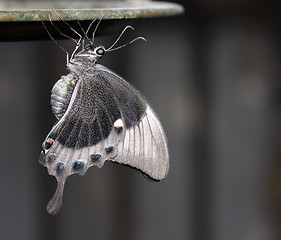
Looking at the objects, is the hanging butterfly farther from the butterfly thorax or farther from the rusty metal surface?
the rusty metal surface

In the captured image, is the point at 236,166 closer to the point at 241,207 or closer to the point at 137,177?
the point at 241,207

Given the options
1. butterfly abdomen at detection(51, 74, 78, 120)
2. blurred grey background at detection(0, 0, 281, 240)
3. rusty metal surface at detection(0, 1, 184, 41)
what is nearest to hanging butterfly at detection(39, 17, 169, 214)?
butterfly abdomen at detection(51, 74, 78, 120)

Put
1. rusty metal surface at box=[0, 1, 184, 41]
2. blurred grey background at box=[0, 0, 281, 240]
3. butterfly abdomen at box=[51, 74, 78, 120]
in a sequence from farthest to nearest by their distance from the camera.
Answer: blurred grey background at box=[0, 0, 281, 240] < butterfly abdomen at box=[51, 74, 78, 120] < rusty metal surface at box=[0, 1, 184, 41]

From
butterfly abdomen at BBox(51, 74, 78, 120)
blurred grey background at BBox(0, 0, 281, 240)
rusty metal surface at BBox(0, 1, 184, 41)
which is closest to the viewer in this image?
rusty metal surface at BBox(0, 1, 184, 41)

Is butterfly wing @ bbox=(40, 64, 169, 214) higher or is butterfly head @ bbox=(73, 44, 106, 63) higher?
butterfly head @ bbox=(73, 44, 106, 63)

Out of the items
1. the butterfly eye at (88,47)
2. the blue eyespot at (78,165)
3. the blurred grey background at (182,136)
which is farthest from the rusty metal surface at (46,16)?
the blurred grey background at (182,136)

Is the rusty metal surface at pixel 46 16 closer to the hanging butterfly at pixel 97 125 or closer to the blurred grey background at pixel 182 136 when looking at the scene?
the hanging butterfly at pixel 97 125
